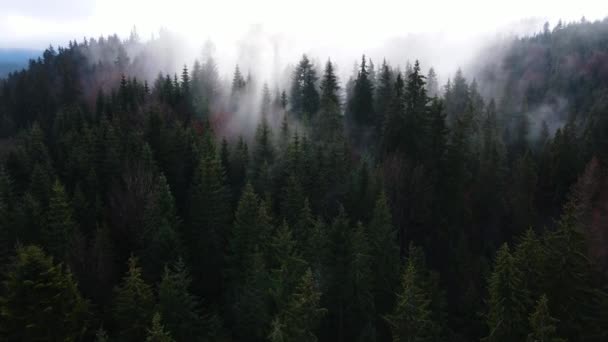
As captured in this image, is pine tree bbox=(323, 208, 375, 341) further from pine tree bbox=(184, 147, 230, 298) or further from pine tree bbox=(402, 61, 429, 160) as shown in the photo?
pine tree bbox=(402, 61, 429, 160)

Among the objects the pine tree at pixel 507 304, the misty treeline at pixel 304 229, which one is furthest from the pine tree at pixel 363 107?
the pine tree at pixel 507 304

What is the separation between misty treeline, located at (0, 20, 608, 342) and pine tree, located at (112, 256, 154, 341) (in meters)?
0.10

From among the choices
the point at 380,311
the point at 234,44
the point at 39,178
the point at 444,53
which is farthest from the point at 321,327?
the point at 444,53

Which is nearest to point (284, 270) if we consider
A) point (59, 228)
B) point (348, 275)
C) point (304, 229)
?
point (348, 275)

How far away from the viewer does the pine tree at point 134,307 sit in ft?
74.4

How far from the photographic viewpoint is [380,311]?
105ft

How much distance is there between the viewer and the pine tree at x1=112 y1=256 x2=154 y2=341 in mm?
22688

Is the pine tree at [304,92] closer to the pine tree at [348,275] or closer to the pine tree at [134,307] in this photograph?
the pine tree at [348,275]

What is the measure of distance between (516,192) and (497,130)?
2085 cm

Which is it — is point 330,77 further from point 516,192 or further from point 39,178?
point 39,178

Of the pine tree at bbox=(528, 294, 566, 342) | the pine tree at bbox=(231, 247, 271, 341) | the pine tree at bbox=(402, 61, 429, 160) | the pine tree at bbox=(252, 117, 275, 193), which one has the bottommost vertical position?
the pine tree at bbox=(231, 247, 271, 341)

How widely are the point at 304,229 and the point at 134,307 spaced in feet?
42.6

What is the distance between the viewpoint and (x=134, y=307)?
75.1 ft

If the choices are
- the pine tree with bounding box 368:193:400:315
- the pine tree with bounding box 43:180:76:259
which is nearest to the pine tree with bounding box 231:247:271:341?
the pine tree with bounding box 368:193:400:315
